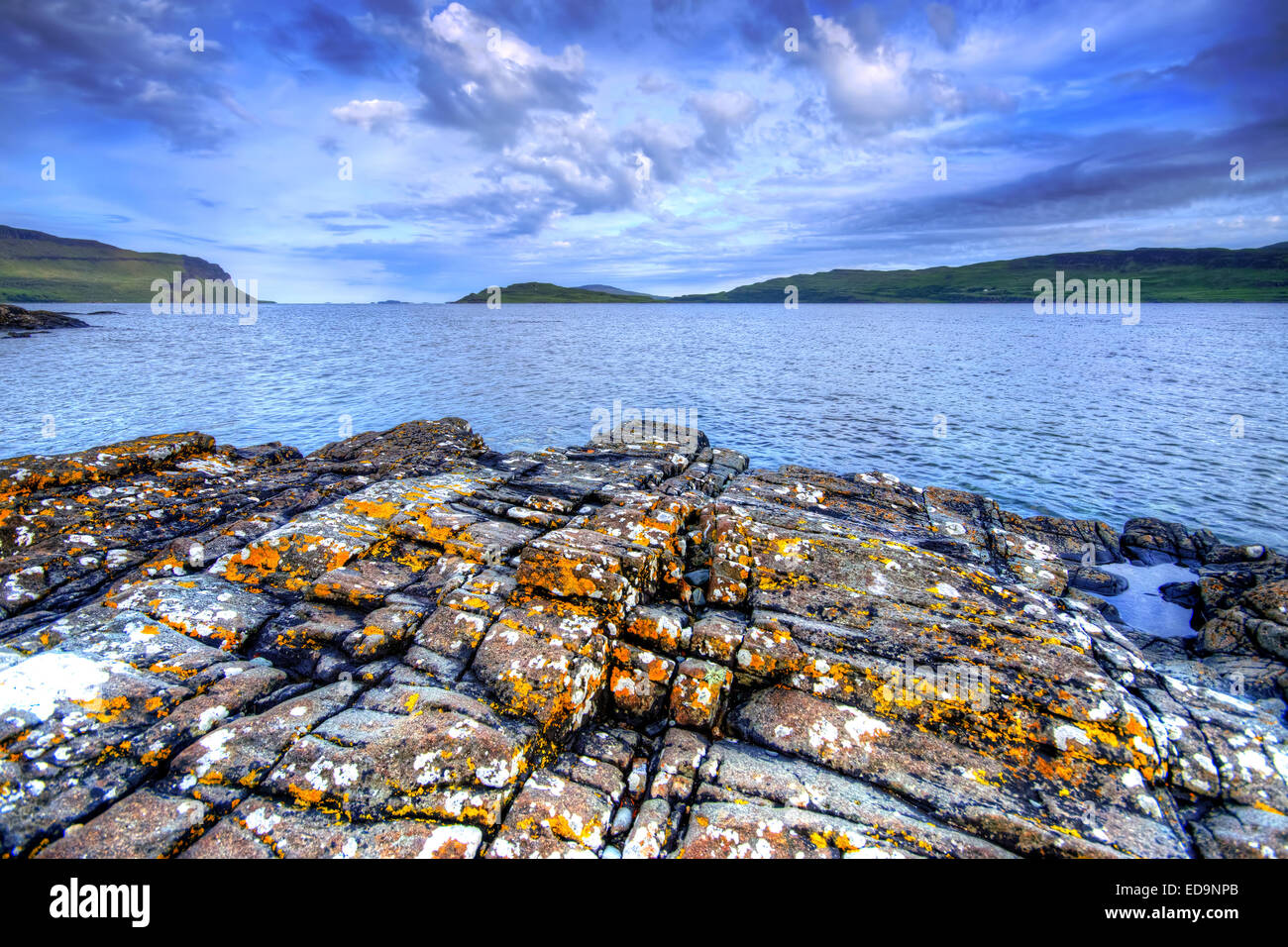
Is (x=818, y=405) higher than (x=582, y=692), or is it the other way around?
(x=818, y=405)

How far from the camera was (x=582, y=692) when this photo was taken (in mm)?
7758

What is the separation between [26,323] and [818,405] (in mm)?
144198

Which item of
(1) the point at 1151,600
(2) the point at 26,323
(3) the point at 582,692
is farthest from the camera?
(2) the point at 26,323

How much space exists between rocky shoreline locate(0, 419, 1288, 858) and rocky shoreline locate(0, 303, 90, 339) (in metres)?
124

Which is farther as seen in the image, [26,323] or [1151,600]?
[26,323]

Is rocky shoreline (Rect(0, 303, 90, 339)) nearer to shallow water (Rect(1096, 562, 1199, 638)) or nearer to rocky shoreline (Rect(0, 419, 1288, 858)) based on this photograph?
rocky shoreline (Rect(0, 419, 1288, 858))

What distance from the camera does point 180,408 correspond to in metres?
38.6

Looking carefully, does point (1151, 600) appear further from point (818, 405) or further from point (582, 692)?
point (818, 405)

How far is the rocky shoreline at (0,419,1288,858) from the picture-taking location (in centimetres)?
583

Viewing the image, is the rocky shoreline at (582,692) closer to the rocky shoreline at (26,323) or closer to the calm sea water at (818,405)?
the calm sea water at (818,405)

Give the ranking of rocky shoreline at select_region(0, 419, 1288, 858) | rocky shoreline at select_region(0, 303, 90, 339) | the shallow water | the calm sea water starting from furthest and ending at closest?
rocky shoreline at select_region(0, 303, 90, 339) → the calm sea water → the shallow water → rocky shoreline at select_region(0, 419, 1288, 858)

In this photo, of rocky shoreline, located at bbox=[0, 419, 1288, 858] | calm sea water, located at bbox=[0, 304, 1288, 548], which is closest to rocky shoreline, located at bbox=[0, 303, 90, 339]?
calm sea water, located at bbox=[0, 304, 1288, 548]

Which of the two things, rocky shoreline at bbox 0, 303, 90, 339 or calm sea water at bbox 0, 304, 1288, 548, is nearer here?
calm sea water at bbox 0, 304, 1288, 548

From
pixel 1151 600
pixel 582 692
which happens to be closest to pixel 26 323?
pixel 582 692
